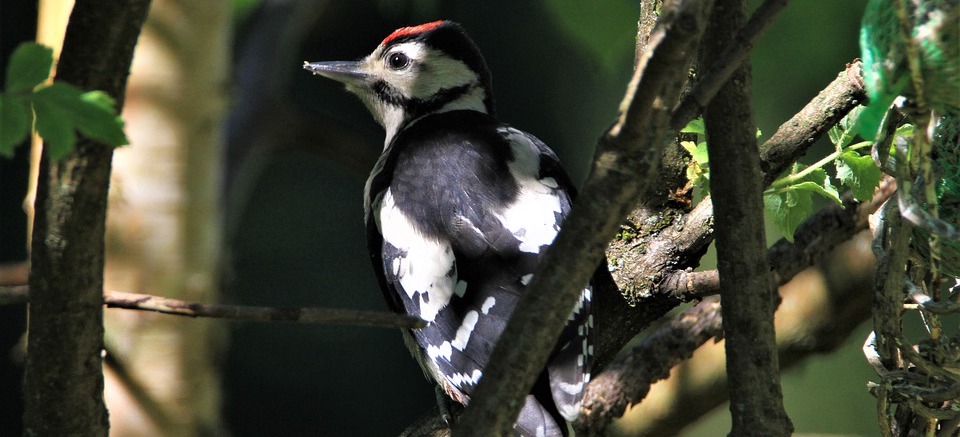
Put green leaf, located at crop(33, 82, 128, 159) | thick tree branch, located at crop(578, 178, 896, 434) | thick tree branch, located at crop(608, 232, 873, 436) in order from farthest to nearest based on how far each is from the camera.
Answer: thick tree branch, located at crop(608, 232, 873, 436) → thick tree branch, located at crop(578, 178, 896, 434) → green leaf, located at crop(33, 82, 128, 159)

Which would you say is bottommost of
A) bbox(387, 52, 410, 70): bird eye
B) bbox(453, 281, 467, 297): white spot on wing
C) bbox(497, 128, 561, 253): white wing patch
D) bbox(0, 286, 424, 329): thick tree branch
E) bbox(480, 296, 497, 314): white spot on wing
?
bbox(480, 296, 497, 314): white spot on wing

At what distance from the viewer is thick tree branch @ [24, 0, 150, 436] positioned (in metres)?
0.77

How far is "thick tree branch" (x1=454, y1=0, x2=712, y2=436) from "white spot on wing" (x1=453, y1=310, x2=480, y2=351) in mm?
713

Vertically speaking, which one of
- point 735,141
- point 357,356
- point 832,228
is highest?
point 735,141

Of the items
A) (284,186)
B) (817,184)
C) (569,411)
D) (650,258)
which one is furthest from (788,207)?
(284,186)

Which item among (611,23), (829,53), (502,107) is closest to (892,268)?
(611,23)

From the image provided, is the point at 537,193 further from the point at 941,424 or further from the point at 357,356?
the point at 357,356

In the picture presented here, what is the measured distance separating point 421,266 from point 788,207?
23.5 inches

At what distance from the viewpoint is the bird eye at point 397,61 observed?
226cm

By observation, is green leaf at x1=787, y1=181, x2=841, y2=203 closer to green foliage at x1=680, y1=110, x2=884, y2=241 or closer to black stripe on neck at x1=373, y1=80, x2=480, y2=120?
green foliage at x1=680, y1=110, x2=884, y2=241

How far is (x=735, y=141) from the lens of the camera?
36.6 inches

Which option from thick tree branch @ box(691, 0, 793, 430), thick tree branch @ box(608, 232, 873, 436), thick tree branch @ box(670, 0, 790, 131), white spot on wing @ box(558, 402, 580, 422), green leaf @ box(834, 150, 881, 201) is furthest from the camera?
thick tree branch @ box(608, 232, 873, 436)

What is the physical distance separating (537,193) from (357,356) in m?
2.42

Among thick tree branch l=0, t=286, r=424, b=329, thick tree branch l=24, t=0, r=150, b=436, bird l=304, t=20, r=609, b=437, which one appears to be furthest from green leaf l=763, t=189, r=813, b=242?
thick tree branch l=24, t=0, r=150, b=436
